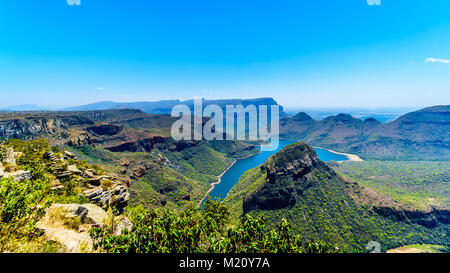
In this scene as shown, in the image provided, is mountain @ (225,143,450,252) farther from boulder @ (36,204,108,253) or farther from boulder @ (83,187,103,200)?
boulder @ (36,204,108,253)

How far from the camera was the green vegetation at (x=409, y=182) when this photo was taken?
247 ft

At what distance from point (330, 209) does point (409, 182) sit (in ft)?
295

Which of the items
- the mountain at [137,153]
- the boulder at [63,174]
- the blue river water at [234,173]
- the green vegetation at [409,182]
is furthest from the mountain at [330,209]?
the boulder at [63,174]

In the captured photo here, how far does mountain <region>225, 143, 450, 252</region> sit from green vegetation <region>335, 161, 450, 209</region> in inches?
334

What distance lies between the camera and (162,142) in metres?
130

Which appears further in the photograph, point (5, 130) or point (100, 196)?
point (5, 130)

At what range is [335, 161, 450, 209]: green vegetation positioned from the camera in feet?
247

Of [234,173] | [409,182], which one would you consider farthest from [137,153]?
[409,182]

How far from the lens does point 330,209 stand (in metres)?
57.3

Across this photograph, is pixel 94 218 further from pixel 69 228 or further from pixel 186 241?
pixel 186 241

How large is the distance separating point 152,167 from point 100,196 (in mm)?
71144
